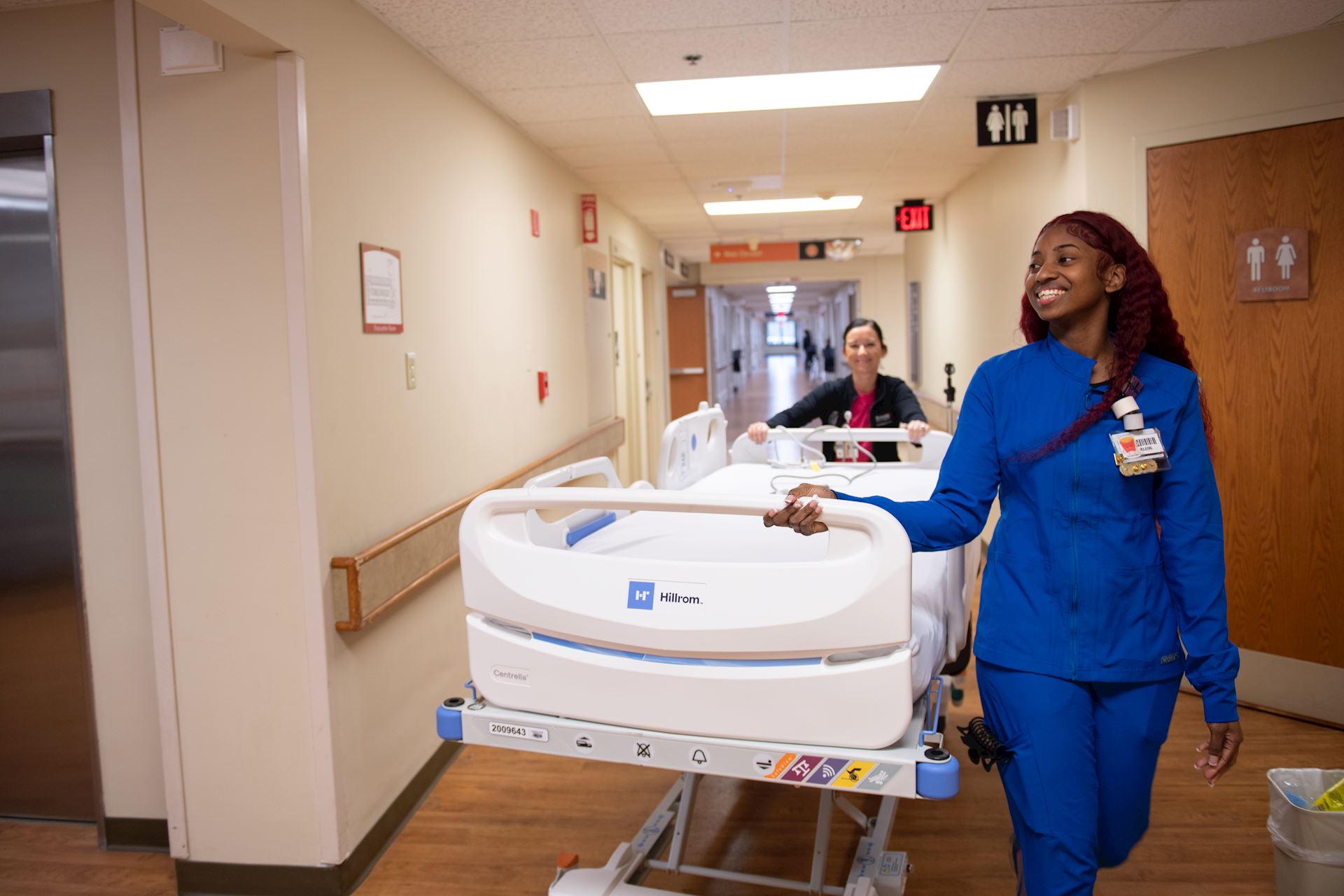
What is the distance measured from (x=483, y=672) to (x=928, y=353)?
770cm

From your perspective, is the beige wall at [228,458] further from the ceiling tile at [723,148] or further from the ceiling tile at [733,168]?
the ceiling tile at [733,168]

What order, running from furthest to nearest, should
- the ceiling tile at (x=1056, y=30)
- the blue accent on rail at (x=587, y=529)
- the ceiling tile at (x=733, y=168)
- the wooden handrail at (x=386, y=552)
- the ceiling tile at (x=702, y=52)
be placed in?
the ceiling tile at (x=733, y=168)
the ceiling tile at (x=702, y=52)
the ceiling tile at (x=1056, y=30)
the wooden handrail at (x=386, y=552)
the blue accent on rail at (x=587, y=529)

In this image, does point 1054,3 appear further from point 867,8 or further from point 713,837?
point 713,837

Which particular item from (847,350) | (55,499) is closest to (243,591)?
(55,499)

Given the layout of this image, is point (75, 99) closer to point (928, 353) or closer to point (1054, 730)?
point (1054, 730)

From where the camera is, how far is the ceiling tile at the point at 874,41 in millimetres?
3480

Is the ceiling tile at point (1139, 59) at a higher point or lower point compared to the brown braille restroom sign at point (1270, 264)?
higher

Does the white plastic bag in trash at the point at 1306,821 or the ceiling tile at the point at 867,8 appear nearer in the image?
the white plastic bag in trash at the point at 1306,821

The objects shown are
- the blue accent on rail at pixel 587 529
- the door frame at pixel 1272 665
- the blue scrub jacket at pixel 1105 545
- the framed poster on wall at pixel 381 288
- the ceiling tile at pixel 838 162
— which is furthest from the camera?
the ceiling tile at pixel 838 162

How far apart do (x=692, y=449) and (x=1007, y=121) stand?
2.23m

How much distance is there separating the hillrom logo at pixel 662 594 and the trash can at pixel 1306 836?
1.86 m

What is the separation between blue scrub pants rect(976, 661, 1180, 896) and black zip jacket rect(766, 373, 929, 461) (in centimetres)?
256

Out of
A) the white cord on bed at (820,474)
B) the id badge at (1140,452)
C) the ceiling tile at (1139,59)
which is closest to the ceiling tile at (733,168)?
the ceiling tile at (1139,59)

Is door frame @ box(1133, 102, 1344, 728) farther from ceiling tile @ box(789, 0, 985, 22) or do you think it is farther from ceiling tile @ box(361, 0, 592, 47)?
ceiling tile @ box(361, 0, 592, 47)
